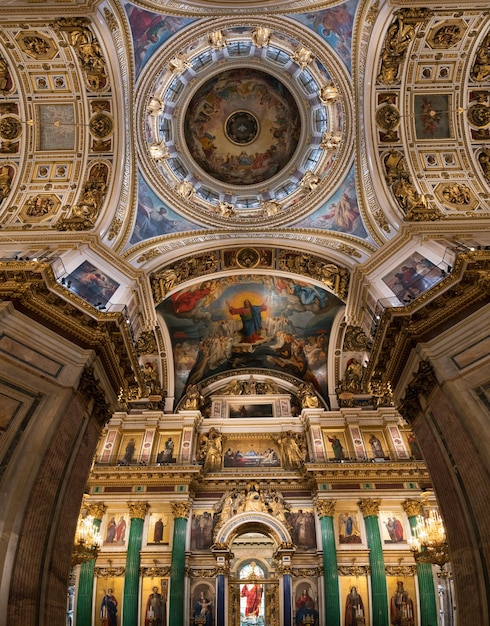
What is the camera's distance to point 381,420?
19.8 metres

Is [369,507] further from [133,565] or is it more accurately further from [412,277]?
[412,277]

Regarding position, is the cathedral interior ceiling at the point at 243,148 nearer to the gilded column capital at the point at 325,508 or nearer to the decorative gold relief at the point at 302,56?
the decorative gold relief at the point at 302,56

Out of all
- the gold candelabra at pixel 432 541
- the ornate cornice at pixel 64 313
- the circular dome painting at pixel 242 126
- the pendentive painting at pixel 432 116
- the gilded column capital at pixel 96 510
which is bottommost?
the gold candelabra at pixel 432 541

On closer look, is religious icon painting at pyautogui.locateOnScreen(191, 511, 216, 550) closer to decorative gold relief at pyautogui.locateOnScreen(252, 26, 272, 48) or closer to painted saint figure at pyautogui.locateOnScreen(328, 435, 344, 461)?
painted saint figure at pyautogui.locateOnScreen(328, 435, 344, 461)

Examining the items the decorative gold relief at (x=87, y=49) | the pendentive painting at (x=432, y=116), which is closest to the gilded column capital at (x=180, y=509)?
the decorative gold relief at (x=87, y=49)

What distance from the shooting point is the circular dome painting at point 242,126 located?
15.6 meters

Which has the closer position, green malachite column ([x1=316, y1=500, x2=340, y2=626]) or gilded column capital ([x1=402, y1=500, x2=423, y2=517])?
green malachite column ([x1=316, y1=500, x2=340, y2=626])

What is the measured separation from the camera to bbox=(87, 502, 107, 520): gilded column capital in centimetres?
1694

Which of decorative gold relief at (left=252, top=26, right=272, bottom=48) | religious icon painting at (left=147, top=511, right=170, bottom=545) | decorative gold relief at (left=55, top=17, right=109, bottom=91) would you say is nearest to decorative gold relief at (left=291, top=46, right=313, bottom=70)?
decorative gold relief at (left=252, top=26, right=272, bottom=48)

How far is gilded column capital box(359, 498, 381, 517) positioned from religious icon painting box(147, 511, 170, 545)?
6.69m

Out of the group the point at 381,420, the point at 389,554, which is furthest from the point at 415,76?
the point at 389,554

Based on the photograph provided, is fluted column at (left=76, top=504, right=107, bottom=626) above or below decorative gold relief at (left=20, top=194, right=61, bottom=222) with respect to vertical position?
below

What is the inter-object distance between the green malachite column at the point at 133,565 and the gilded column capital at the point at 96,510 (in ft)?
3.09

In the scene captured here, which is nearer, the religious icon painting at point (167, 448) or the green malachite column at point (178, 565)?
the green malachite column at point (178, 565)
